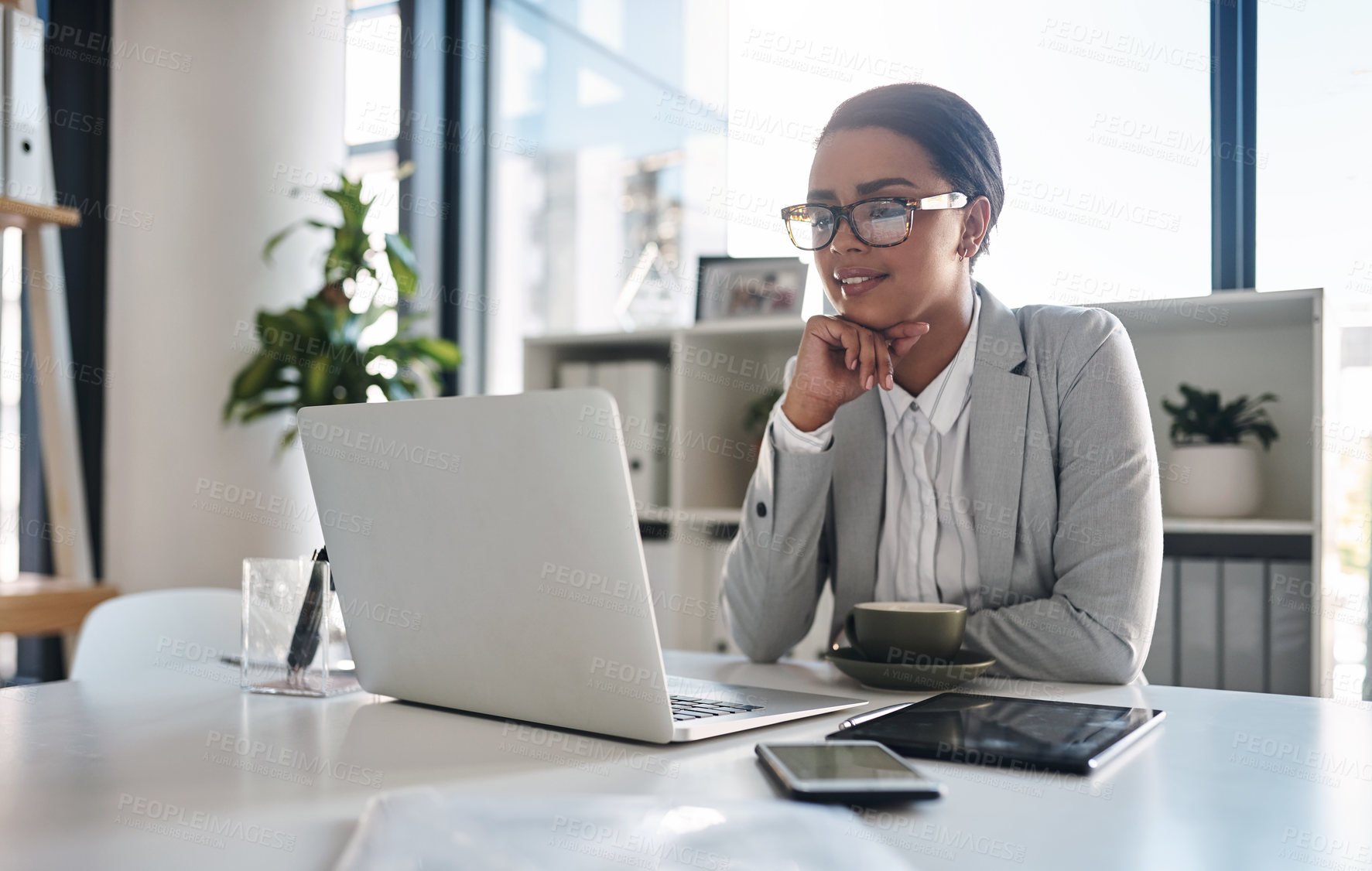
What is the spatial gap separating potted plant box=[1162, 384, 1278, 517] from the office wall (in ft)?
7.49

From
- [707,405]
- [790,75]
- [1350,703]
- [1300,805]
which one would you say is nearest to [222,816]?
[1300,805]

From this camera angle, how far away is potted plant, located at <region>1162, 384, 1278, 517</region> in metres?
2.02

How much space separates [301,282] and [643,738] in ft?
8.28

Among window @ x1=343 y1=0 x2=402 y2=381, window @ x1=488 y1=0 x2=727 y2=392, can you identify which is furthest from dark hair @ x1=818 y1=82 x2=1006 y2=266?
window @ x1=343 y1=0 x2=402 y2=381

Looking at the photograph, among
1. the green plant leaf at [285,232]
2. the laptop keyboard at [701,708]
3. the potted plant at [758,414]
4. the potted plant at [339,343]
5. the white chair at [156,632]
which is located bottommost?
the white chair at [156,632]

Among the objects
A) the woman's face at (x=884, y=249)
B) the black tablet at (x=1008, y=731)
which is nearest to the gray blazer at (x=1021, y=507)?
the woman's face at (x=884, y=249)

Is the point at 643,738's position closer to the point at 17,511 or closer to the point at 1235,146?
the point at 1235,146

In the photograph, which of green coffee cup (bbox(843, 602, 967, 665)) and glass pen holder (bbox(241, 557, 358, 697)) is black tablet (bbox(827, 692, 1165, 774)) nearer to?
green coffee cup (bbox(843, 602, 967, 665))

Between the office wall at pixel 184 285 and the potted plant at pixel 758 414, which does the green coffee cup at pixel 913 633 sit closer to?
the potted plant at pixel 758 414

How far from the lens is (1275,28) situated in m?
2.19

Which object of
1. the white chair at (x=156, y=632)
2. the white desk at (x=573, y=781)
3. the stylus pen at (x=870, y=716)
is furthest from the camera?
the white chair at (x=156, y=632)

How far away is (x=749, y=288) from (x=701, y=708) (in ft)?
5.69

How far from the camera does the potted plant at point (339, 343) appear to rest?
2.63m

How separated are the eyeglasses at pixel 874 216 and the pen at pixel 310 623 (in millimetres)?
737
